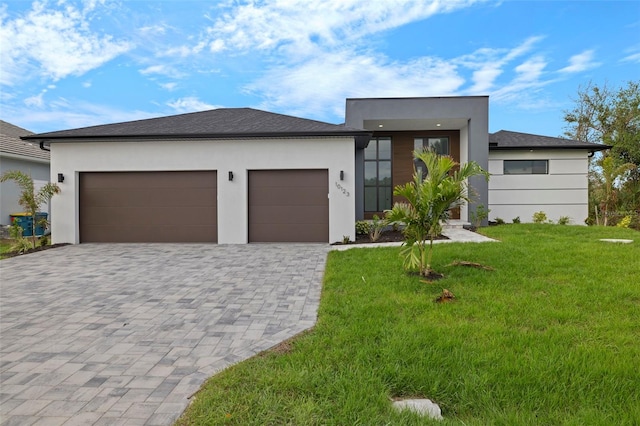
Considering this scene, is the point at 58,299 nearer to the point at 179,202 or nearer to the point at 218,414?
the point at 218,414

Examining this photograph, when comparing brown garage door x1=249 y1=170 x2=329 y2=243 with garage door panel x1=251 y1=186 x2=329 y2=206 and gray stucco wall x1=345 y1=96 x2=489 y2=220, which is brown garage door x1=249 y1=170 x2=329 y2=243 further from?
gray stucco wall x1=345 y1=96 x2=489 y2=220

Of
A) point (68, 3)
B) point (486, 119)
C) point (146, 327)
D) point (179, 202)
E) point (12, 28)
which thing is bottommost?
point (146, 327)

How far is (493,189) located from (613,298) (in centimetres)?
1049

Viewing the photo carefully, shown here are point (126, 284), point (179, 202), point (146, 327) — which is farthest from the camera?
point (179, 202)

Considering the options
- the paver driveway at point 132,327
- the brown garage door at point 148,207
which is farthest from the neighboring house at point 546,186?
the brown garage door at point 148,207

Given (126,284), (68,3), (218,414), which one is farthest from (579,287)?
(68,3)

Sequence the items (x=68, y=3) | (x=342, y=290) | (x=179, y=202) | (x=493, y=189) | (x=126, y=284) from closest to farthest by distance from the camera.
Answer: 1. (x=342, y=290)
2. (x=126, y=284)
3. (x=68, y=3)
4. (x=179, y=202)
5. (x=493, y=189)

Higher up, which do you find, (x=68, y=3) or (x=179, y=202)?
(x=68, y=3)

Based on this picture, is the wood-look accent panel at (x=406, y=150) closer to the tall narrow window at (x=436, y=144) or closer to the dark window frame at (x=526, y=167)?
the tall narrow window at (x=436, y=144)

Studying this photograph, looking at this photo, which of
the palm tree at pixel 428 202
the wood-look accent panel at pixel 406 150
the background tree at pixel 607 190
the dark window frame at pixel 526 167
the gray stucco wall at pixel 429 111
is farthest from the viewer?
the dark window frame at pixel 526 167

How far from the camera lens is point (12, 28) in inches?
349

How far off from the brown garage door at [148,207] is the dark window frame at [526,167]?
11.9 meters

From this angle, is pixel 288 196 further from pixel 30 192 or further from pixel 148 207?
pixel 30 192

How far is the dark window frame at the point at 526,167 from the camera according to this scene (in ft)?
45.1
